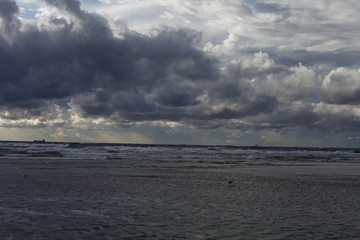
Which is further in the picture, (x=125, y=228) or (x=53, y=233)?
(x=125, y=228)

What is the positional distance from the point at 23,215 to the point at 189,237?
220 inches

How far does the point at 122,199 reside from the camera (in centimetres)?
1536

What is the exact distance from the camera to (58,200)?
1484 cm

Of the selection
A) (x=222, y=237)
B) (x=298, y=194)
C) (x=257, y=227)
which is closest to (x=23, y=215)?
(x=222, y=237)

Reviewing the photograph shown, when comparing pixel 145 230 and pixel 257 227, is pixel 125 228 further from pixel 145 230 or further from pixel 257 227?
pixel 257 227

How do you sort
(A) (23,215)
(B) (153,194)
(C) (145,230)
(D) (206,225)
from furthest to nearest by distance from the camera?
(B) (153,194) < (A) (23,215) < (D) (206,225) < (C) (145,230)

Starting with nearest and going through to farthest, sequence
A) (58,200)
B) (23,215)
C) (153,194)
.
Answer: (23,215) < (58,200) < (153,194)

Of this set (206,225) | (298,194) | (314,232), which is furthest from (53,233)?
(298,194)

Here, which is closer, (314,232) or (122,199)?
(314,232)

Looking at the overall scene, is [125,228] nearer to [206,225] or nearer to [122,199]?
[206,225]

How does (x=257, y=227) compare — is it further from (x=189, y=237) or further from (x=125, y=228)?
(x=125, y=228)

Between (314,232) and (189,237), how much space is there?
3523 millimetres

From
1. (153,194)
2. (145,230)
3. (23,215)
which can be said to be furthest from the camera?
(153,194)

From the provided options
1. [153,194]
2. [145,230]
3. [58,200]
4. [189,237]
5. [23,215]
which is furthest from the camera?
[153,194]
